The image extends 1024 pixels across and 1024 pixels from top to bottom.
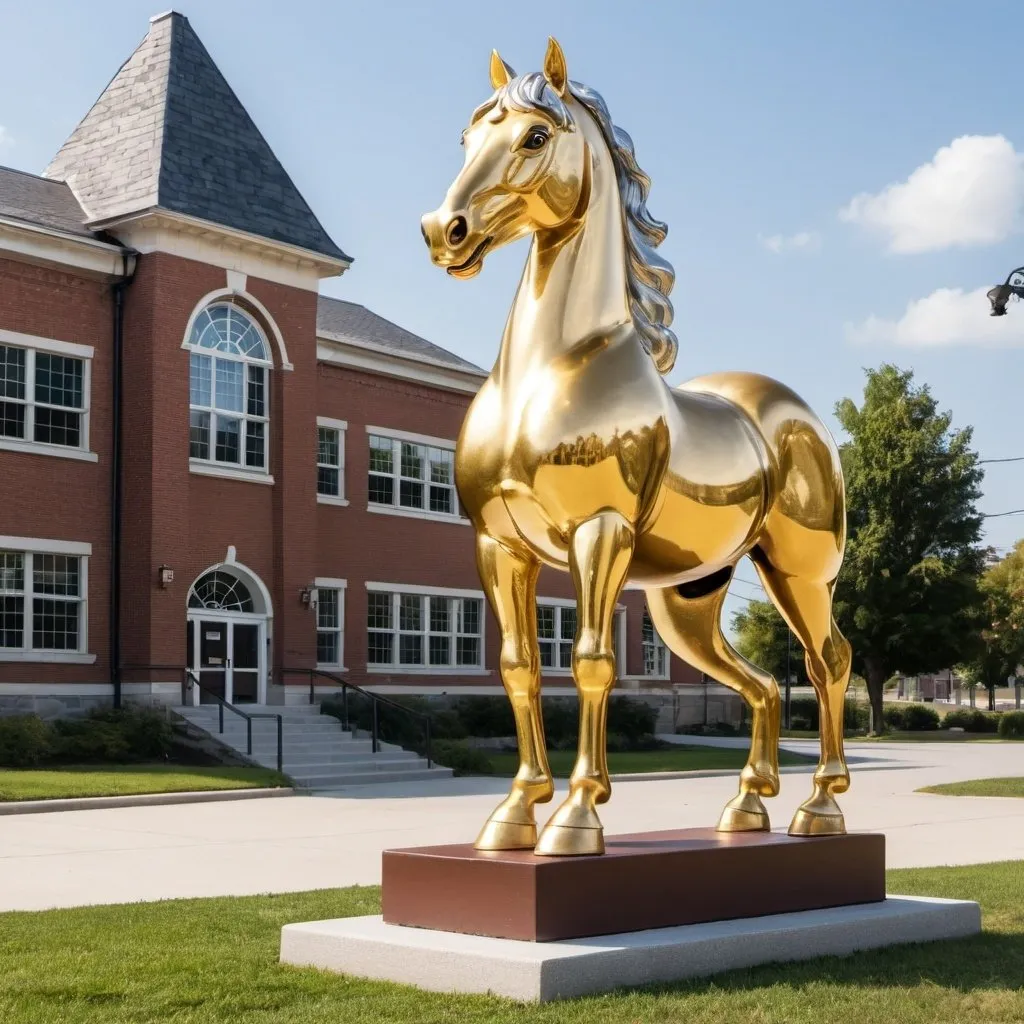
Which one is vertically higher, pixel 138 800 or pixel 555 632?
pixel 555 632

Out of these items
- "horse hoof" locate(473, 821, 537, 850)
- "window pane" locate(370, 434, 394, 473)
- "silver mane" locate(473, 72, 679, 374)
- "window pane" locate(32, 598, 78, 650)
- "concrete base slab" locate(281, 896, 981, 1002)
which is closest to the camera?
"concrete base slab" locate(281, 896, 981, 1002)

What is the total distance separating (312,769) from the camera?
24141mm

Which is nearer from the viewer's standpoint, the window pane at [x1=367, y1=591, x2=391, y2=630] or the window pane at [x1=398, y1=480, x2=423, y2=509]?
the window pane at [x1=367, y1=591, x2=391, y2=630]

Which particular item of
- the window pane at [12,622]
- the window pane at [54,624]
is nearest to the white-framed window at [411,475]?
the window pane at [54,624]

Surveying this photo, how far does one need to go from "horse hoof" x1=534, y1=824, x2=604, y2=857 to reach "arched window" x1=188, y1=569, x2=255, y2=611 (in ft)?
75.0

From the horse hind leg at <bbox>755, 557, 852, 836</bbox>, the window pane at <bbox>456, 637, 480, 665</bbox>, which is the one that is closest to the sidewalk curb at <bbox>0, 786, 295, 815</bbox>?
the horse hind leg at <bbox>755, 557, 852, 836</bbox>

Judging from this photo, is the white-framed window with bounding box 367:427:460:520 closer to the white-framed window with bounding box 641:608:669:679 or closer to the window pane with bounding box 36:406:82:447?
the window pane with bounding box 36:406:82:447

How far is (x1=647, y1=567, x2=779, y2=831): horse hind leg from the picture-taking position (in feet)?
25.0

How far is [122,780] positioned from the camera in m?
21.0

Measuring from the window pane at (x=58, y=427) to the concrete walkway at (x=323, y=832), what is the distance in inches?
346

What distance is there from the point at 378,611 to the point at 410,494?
2.95m

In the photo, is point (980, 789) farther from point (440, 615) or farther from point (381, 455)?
point (381, 455)

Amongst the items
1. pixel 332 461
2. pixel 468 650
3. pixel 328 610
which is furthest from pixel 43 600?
pixel 468 650

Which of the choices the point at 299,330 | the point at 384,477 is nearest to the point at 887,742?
the point at 384,477
